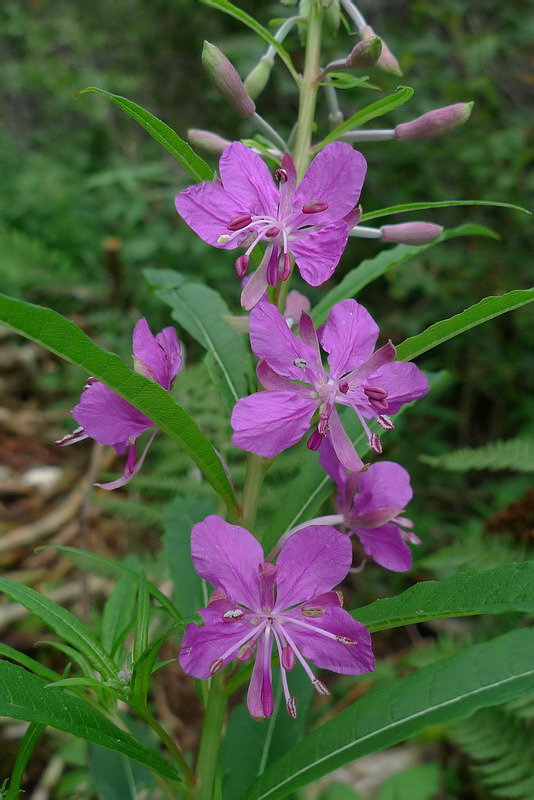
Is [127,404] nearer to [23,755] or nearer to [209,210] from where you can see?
[209,210]

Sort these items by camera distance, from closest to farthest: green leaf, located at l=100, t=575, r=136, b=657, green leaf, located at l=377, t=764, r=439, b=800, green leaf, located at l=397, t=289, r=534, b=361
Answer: green leaf, located at l=397, t=289, r=534, b=361 → green leaf, located at l=100, t=575, r=136, b=657 → green leaf, located at l=377, t=764, r=439, b=800

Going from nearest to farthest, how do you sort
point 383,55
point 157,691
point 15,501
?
point 383,55
point 157,691
point 15,501

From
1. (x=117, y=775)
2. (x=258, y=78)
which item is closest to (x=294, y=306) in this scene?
(x=258, y=78)

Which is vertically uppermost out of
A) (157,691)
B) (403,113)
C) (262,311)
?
(262,311)

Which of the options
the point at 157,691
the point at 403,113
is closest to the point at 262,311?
the point at 157,691

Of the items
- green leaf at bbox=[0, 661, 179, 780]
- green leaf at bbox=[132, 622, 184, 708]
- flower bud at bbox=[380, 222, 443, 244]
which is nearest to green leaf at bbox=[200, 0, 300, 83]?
flower bud at bbox=[380, 222, 443, 244]

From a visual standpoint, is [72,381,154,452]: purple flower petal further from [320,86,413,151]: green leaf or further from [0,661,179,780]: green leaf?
[320,86,413,151]: green leaf

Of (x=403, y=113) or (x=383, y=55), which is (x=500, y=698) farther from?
(x=403, y=113)

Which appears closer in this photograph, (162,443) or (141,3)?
(162,443)
